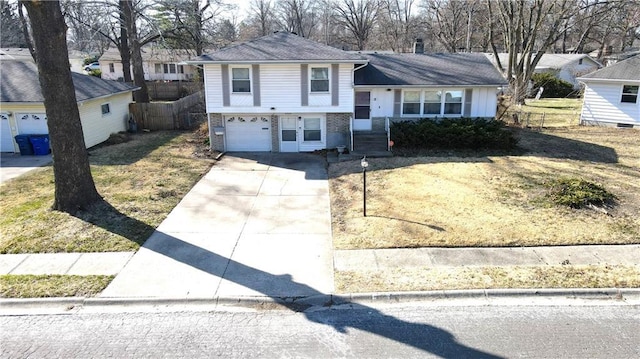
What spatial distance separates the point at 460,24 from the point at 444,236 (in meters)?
55.6

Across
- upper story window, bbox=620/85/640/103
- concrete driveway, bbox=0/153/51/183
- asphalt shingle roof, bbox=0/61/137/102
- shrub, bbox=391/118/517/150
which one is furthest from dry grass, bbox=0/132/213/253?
→ upper story window, bbox=620/85/640/103

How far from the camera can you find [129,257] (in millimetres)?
10391

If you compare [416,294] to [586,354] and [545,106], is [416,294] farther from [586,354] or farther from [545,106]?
[545,106]

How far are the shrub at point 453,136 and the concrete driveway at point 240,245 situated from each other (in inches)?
225

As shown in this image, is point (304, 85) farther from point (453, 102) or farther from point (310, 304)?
point (310, 304)

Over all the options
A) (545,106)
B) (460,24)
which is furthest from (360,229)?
(460,24)

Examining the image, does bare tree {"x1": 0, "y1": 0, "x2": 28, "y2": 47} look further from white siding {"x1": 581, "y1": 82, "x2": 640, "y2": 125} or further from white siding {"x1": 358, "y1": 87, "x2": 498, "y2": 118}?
white siding {"x1": 581, "y1": 82, "x2": 640, "y2": 125}

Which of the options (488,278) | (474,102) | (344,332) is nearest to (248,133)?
(474,102)

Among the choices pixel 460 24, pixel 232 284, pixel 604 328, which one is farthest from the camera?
pixel 460 24

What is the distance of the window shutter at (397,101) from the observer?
2211 centimetres

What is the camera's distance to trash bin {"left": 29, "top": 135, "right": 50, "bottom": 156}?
20.6m

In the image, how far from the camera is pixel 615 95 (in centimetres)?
2542

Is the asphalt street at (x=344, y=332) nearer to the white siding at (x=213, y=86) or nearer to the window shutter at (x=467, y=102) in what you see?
the white siding at (x=213, y=86)

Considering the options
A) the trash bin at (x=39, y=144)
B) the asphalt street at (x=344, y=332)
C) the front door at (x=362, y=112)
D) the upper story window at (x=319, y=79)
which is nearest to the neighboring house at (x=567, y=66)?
the front door at (x=362, y=112)
